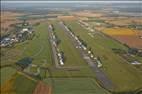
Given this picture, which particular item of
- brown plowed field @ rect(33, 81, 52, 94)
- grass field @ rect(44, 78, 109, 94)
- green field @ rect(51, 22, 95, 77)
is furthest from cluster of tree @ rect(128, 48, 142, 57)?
brown plowed field @ rect(33, 81, 52, 94)

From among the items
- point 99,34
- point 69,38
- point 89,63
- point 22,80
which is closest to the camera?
point 22,80

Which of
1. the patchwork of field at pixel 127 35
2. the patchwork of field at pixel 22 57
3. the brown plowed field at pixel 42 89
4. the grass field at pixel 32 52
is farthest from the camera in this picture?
the patchwork of field at pixel 127 35

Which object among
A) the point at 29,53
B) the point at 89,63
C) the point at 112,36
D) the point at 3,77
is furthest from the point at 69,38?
the point at 3,77

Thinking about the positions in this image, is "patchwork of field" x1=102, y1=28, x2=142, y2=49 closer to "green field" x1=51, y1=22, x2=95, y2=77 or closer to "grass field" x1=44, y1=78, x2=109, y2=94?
"green field" x1=51, y1=22, x2=95, y2=77

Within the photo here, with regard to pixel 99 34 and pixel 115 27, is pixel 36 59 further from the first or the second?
pixel 115 27

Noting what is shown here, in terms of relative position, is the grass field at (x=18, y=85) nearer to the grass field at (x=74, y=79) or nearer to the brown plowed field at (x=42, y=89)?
the brown plowed field at (x=42, y=89)

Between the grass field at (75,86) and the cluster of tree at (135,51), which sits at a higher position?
the cluster of tree at (135,51)

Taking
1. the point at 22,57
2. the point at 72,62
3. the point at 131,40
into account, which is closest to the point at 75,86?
the point at 72,62

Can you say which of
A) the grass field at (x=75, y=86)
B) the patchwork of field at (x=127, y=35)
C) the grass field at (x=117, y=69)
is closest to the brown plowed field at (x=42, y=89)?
the grass field at (x=75, y=86)
